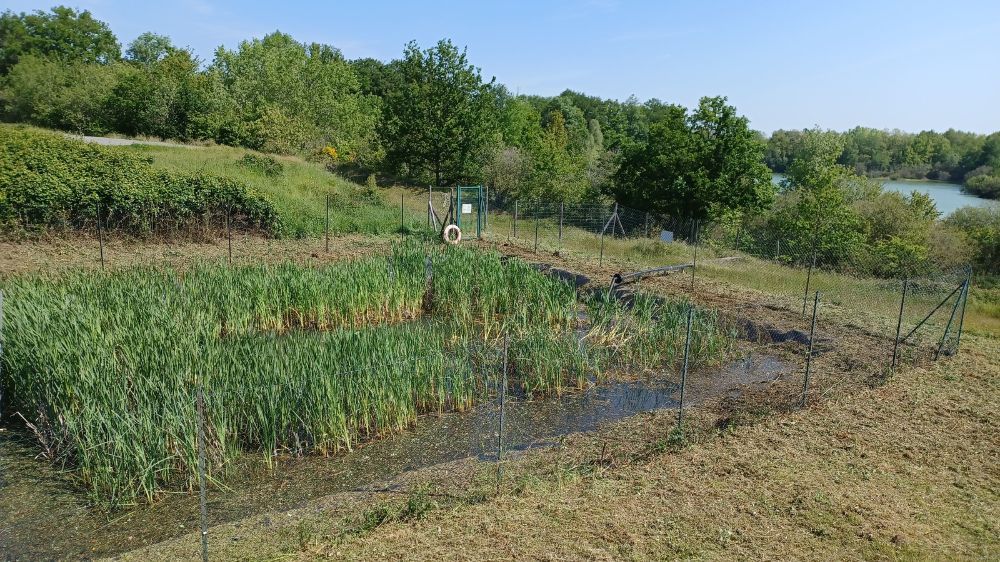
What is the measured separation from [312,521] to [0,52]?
7439 cm

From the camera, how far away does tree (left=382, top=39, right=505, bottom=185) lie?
32062 mm

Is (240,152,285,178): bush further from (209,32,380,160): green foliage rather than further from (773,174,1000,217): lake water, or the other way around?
(773,174,1000,217): lake water

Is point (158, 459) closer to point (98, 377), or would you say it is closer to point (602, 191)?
point (98, 377)

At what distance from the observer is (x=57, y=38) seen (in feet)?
204

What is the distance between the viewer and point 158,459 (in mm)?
5684

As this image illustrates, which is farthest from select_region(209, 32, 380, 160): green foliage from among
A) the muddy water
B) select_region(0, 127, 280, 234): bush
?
the muddy water

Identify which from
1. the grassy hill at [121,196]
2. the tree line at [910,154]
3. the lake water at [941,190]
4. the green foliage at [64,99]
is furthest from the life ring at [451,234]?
the tree line at [910,154]

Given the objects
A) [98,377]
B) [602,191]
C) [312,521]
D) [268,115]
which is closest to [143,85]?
[268,115]

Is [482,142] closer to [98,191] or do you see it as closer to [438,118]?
[438,118]

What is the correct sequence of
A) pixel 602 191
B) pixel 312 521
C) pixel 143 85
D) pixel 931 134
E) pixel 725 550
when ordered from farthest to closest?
pixel 931 134, pixel 143 85, pixel 602 191, pixel 312 521, pixel 725 550

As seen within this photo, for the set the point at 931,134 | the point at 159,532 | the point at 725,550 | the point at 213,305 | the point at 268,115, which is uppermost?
the point at 931,134

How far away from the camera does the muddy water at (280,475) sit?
518cm

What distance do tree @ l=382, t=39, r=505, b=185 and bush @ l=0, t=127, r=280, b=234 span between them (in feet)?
48.6

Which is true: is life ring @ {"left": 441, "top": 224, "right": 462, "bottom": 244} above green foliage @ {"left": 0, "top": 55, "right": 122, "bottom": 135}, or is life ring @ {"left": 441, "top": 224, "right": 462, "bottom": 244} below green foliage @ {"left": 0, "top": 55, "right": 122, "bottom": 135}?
below
